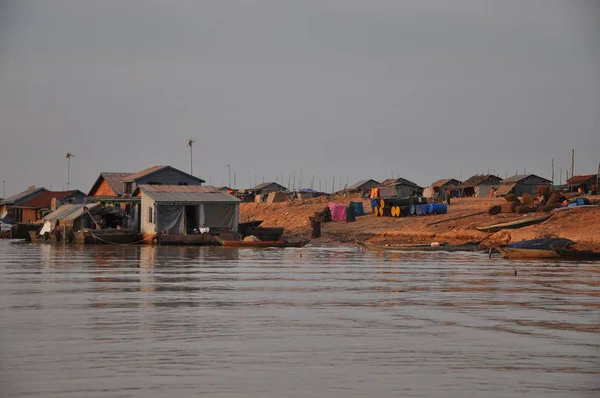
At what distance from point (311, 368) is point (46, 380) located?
Result: 383 centimetres

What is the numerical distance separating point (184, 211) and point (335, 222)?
44.6 feet

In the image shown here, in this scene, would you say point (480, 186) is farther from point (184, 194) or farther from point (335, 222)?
point (184, 194)

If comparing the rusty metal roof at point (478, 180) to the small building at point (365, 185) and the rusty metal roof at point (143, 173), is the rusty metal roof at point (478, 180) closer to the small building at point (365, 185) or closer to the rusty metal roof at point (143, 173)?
the small building at point (365, 185)

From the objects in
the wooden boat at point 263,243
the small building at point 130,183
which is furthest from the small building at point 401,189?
the wooden boat at point 263,243

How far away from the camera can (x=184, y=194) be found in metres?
55.7

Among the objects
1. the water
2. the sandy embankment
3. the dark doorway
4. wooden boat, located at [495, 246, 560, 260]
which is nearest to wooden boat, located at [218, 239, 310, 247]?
the dark doorway

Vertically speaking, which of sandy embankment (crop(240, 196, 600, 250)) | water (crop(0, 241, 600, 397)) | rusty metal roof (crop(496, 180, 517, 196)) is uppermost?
rusty metal roof (crop(496, 180, 517, 196))

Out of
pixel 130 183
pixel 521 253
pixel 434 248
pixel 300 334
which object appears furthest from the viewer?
pixel 130 183

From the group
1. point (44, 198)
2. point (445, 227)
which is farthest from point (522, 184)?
point (44, 198)

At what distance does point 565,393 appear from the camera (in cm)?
1200

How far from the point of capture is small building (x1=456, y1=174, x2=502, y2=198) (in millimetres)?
83875

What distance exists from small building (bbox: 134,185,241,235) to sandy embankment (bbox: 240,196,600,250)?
6288 mm

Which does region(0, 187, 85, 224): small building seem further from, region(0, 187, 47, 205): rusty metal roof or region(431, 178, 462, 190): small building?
region(431, 178, 462, 190): small building

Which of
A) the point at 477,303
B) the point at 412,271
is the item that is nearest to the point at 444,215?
the point at 412,271
